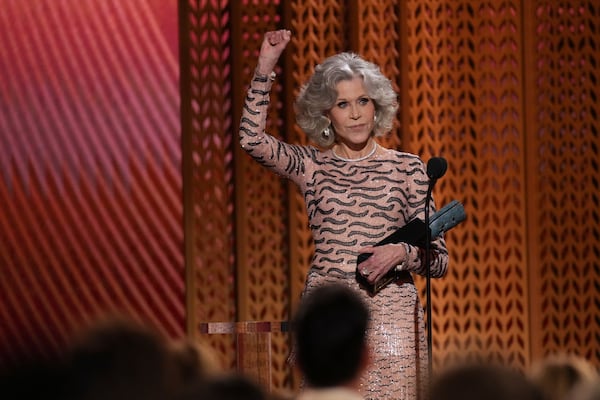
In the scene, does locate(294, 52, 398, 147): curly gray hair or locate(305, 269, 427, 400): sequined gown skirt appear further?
locate(294, 52, 398, 147): curly gray hair

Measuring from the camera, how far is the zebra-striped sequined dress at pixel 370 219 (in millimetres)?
3109

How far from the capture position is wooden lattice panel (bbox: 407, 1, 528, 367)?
216 inches

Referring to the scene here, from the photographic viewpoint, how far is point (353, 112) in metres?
3.21

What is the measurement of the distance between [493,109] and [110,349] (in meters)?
4.22

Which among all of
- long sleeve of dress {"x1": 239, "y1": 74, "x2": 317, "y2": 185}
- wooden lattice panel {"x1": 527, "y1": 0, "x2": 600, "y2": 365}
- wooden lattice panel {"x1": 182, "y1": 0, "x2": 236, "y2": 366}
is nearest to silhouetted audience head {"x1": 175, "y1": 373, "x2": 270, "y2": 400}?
long sleeve of dress {"x1": 239, "y1": 74, "x2": 317, "y2": 185}

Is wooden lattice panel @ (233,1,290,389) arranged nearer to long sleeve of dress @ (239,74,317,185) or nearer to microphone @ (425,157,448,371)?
long sleeve of dress @ (239,74,317,185)

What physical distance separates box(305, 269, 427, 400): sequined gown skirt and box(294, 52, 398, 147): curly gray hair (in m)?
0.43

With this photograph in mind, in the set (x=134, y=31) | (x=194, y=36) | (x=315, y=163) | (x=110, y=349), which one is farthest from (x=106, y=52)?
(x=110, y=349)

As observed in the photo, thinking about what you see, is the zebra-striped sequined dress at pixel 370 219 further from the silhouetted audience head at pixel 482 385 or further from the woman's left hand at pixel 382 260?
the silhouetted audience head at pixel 482 385

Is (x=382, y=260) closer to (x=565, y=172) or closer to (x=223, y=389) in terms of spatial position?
(x=223, y=389)

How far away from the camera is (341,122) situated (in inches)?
127

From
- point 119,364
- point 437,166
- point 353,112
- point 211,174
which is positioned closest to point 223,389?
point 119,364

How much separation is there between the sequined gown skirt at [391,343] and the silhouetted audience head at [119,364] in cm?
153

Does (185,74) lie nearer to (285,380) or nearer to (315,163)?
(285,380)
